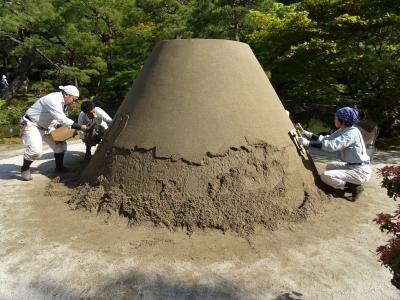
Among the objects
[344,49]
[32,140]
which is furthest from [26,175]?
[344,49]

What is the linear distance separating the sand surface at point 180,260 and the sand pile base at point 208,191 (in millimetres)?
127

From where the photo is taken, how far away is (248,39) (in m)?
12.1

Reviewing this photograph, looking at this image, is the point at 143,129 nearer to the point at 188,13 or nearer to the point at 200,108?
the point at 200,108

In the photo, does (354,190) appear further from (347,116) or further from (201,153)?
(201,153)

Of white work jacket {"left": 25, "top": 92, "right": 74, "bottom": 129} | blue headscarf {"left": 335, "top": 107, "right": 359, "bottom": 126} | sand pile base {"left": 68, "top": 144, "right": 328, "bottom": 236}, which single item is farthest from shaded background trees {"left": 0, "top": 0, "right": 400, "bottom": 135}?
white work jacket {"left": 25, "top": 92, "right": 74, "bottom": 129}

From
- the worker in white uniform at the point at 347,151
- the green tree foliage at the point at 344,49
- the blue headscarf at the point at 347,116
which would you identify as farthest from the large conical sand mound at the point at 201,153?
the green tree foliage at the point at 344,49

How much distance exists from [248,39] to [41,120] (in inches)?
327

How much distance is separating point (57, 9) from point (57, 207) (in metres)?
12.3

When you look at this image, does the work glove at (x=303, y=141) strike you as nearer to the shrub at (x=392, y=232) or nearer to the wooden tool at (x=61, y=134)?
the shrub at (x=392, y=232)

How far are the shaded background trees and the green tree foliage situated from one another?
0.02 m

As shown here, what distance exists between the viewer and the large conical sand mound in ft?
12.3

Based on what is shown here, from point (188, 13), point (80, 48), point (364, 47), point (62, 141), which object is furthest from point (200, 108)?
point (80, 48)

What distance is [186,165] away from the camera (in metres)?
3.83

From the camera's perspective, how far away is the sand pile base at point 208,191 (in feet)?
12.1
